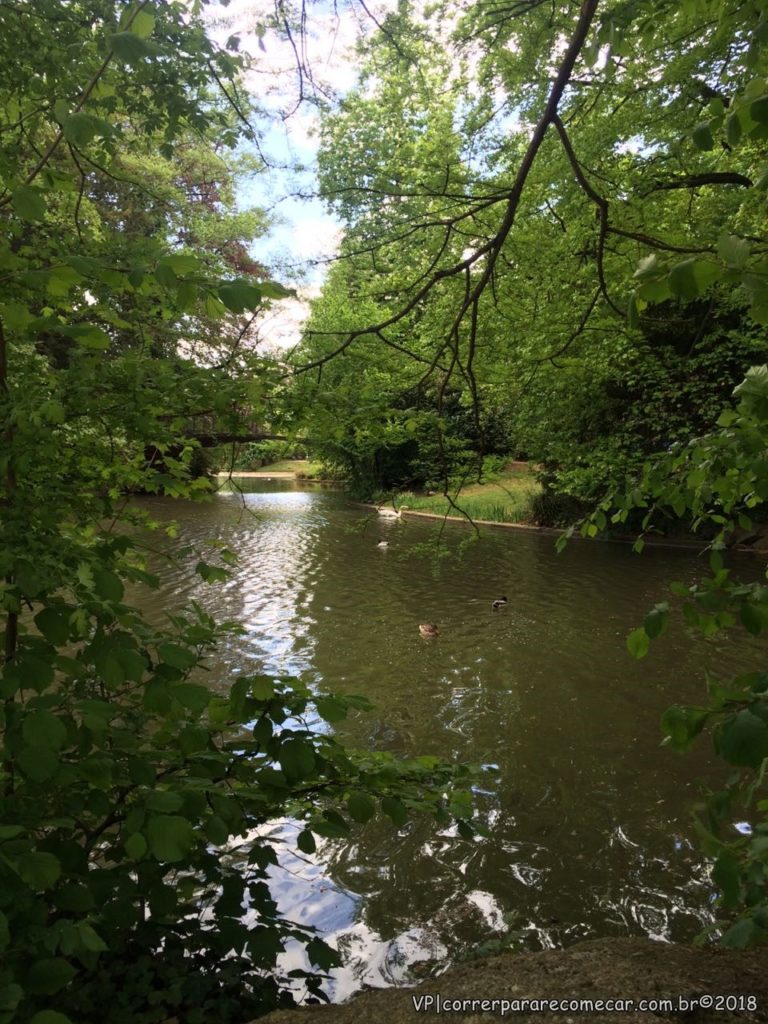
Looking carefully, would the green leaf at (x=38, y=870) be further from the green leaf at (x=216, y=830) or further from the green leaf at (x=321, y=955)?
the green leaf at (x=321, y=955)

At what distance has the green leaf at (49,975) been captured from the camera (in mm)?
1334

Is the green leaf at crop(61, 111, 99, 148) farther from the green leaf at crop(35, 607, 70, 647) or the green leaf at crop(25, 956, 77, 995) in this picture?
the green leaf at crop(25, 956, 77, 995)

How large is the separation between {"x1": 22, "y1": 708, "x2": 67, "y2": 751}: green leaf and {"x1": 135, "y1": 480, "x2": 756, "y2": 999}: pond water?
4.67 ft

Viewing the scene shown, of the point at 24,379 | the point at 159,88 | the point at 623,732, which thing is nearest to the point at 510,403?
the point at 623,732

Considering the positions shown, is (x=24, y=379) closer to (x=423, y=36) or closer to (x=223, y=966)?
(x=223, y=966)

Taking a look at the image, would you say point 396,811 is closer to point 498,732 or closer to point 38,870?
point 38,870

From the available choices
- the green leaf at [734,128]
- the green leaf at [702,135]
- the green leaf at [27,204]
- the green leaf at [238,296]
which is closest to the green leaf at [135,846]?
the green leaf at [238,296]

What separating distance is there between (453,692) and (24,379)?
17.8 feet

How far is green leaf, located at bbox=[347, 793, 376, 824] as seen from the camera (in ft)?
6.29

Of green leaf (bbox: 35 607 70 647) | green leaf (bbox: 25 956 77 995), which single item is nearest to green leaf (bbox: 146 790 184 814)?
green leaf (bbox: 25 956 77 995)

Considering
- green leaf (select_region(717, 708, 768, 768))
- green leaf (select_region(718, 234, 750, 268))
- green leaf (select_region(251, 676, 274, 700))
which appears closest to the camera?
green leaf (select_region(718, 234, 750, 268))

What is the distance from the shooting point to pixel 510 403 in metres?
9.47

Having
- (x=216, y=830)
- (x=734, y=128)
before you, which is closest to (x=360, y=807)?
(x=216, y=830)

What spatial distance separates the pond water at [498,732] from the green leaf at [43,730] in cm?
142
